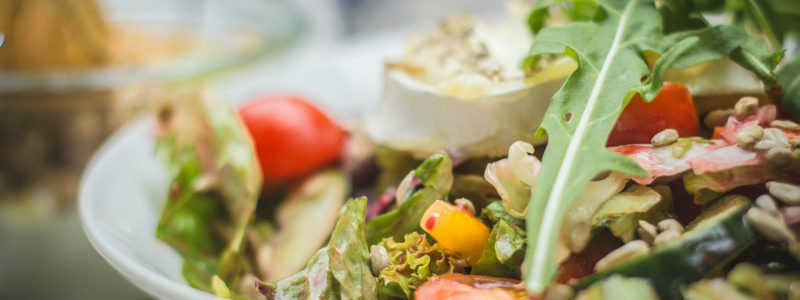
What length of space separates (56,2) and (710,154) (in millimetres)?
1888

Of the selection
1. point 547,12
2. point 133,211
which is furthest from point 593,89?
point 133,211

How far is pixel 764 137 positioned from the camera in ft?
2.19

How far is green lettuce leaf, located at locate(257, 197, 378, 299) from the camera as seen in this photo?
0.71m

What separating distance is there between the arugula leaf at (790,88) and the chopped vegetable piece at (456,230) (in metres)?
0.46

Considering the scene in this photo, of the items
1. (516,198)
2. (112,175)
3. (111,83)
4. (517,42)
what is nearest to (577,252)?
(516,198)

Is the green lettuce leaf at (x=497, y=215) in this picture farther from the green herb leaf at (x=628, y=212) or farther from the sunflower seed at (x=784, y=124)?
the sunflower seed at (x=784, y=124)

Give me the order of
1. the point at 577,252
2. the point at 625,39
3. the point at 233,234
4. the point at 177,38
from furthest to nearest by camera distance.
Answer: the point at 177,38 → the point at 233,234 → the point at 625,39 → the point at 577,252

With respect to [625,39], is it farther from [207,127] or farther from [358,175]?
[207,127]

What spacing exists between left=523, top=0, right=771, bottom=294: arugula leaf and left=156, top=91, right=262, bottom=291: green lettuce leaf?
0.59m

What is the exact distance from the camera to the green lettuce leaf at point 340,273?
71cm

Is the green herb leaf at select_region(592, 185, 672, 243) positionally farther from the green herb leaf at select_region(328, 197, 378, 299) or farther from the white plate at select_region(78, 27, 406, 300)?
the white plate at select_region(78, 27, 406, 300)

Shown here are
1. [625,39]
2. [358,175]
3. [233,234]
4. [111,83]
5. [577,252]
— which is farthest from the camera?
[111,83]

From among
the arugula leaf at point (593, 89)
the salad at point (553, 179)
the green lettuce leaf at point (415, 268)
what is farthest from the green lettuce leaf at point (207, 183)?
the arugula leaf at point (593, 89)

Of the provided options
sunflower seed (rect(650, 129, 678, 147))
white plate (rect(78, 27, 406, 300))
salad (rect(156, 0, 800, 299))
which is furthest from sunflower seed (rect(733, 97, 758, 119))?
white plate (rect(78, 27, 406, 300))
